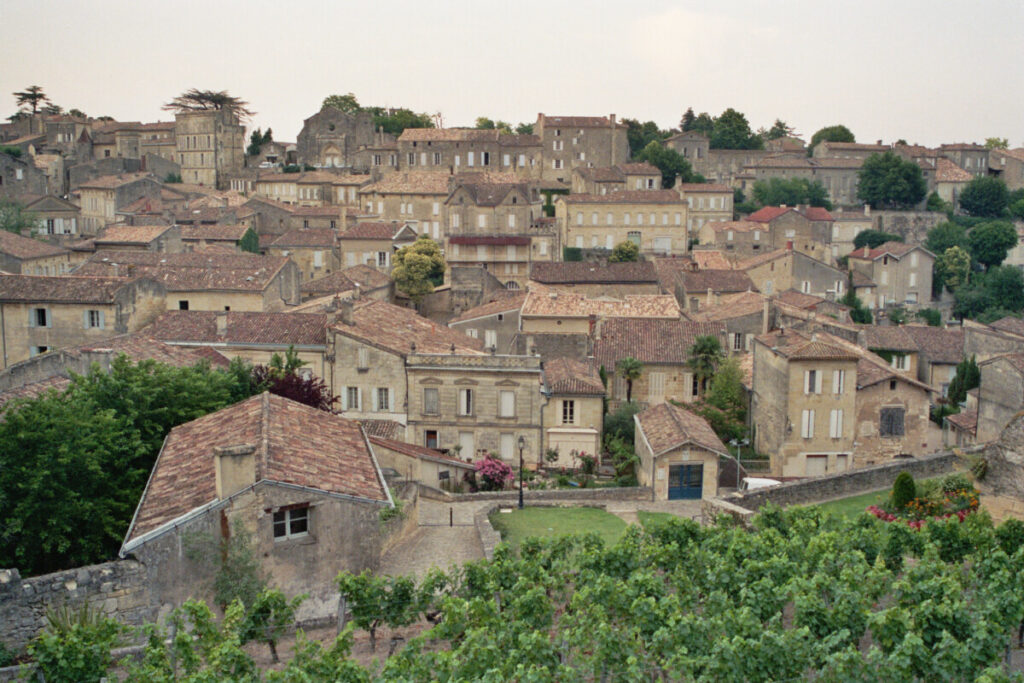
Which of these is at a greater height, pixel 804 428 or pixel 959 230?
pixel 959 230

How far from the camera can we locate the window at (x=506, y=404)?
112ft

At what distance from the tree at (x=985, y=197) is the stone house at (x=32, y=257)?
69799 mm

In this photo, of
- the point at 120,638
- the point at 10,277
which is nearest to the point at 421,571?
the point at 120,638

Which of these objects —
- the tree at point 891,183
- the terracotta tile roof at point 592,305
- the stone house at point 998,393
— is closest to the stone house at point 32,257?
the terracotta tile roof at point 592,305

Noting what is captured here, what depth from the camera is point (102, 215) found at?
71812 mm

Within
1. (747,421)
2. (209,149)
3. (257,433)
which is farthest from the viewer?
(209,149)

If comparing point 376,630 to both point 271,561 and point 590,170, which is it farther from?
point 590,170

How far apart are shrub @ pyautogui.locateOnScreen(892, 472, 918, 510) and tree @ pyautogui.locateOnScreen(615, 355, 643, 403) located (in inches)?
652

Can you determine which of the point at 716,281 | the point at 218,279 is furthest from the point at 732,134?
the point at 218,279

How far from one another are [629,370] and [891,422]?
30.3 ft

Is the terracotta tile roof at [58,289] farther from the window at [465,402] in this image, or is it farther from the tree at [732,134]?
the tree at [732,134]

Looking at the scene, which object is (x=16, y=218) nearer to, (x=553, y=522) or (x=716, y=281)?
(x=716, y=281)

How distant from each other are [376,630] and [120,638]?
3834 millimetres

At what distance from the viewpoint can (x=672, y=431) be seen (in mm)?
30375
